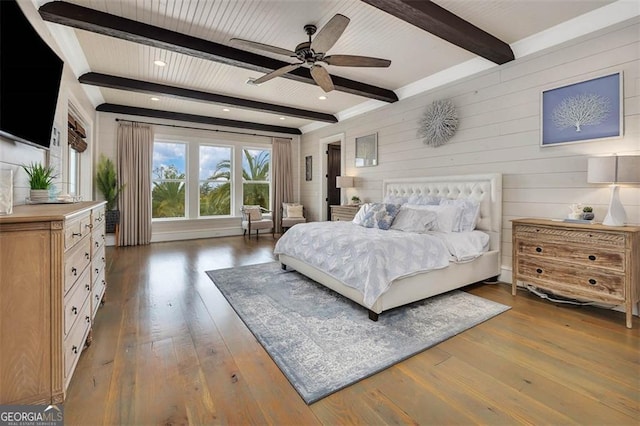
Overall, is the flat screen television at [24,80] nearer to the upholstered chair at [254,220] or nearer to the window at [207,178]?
the window at [207,178]

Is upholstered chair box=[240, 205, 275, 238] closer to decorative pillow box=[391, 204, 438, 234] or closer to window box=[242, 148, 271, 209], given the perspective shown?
window box=[242, 148, 271, 209]

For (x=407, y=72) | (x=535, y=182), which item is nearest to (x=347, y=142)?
(x=407, y=72)

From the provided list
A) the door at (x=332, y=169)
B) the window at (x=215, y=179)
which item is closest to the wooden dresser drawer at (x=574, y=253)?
the door at (x=332, y=169)

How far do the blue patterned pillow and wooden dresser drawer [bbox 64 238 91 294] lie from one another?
2.81 meters

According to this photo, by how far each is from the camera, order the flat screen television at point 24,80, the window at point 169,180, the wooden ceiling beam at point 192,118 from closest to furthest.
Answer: the flat screen television at point 24,80, the wooden ceiling beam at point 192,118, the window at point 169,180

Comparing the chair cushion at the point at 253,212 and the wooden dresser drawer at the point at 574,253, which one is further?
the chair cushion at the point at 253,212

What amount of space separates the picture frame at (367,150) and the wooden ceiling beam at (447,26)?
7.73ft

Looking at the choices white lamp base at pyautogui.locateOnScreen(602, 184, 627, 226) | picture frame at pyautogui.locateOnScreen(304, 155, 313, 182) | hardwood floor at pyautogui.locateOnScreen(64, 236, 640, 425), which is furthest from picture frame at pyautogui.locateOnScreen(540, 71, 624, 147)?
picture frame at pyautogui.locateOnScreen(304, 155, 313, 182)

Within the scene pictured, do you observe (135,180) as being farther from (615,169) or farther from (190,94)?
(615,169)

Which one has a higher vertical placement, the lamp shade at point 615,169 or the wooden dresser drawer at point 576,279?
the lamp shade at point 615,169

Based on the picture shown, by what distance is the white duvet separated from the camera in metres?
2.56

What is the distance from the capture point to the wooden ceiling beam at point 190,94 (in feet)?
14.0

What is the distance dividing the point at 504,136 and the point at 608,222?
1449mm

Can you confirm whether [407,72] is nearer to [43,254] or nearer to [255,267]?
[255,267]
